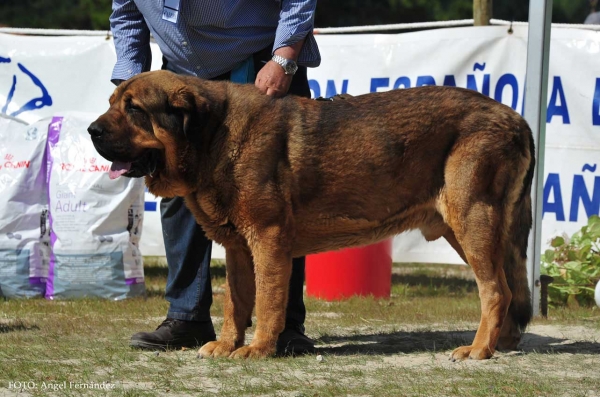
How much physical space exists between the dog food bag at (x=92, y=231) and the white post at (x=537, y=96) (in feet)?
9.55

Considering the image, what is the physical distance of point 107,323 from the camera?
5895 millimetres

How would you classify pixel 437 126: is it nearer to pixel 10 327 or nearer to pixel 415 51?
pixel 10 327

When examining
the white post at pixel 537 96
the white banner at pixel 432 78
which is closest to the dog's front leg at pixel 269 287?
the white post at pixel 537 96

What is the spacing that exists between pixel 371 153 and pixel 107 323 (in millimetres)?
2210

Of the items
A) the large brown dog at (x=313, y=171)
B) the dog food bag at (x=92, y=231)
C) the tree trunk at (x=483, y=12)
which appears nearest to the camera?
the large brown dog at (x=313, y=171)

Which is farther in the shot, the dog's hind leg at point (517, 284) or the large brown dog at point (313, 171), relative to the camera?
the dog's hind leg at point (517, 284)

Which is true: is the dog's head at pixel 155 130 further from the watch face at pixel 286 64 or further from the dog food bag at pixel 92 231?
the dog food bag at pixel 92 231

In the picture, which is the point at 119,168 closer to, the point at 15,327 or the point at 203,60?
the point at 203,60

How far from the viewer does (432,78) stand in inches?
322

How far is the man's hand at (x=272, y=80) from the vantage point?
15.6 feet

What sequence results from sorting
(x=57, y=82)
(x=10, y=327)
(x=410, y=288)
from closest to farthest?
(x=10, y=327), (x=410, y=288), (x=57, y=82)

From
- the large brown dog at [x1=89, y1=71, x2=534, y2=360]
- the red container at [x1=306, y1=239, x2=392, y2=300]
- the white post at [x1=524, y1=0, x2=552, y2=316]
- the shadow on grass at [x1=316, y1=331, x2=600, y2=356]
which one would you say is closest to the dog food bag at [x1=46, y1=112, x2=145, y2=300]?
the red container at [x1=306, y1=239, x2=392, y2=300]

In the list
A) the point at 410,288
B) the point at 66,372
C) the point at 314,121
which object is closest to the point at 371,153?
the point at 314,121

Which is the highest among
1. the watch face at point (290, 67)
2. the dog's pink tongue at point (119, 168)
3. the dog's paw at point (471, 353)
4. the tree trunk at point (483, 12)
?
the tree trunk at point (483, 12)
